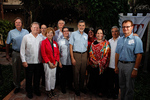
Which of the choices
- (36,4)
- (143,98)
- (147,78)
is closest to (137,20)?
(147,78)

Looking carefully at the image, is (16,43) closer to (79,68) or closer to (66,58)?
(66,58)

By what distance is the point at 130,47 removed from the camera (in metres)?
2.76

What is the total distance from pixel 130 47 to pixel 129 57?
218 mm

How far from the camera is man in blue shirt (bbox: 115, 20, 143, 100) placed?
2695 mm

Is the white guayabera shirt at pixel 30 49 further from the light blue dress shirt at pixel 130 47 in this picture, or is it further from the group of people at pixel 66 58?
the light blue dress shirt at pixel 130 47

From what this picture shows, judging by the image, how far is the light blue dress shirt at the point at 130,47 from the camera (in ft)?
8.82

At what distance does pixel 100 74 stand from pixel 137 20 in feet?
11.8

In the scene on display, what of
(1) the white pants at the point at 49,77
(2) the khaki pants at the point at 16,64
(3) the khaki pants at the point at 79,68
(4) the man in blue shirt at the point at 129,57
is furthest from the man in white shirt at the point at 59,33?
(4) the man in blue shirt at the point at 129,57

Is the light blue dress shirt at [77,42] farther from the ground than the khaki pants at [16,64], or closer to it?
farther from the ground

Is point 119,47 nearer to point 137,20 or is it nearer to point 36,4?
point 137,20

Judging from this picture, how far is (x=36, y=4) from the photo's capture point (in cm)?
606

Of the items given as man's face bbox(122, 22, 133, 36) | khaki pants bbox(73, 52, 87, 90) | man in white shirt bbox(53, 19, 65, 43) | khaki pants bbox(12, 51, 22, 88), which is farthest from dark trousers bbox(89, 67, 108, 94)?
khaki pants bbox(12, 51, 22, 88)

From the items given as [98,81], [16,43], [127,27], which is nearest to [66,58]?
[98,81]

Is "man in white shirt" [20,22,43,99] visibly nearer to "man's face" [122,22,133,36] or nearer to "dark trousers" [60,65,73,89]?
"dark trousers" [60,65,73,89]
